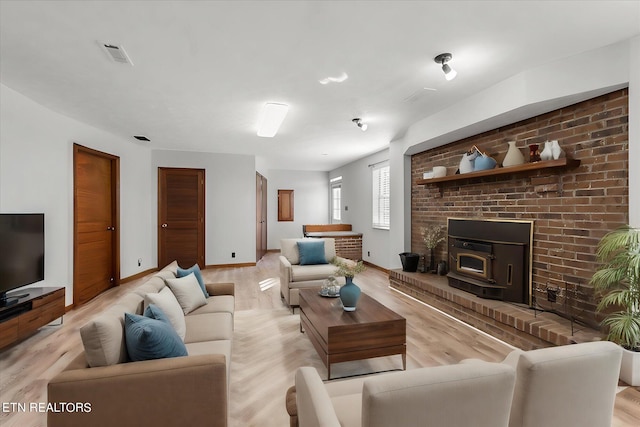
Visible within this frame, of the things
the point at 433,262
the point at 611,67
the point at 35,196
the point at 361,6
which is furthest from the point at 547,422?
the point at 35,196

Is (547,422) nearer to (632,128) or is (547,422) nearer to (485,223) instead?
(632,128)

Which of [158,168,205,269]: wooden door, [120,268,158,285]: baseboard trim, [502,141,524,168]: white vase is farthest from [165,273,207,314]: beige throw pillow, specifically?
[158,168,205,269]: wooden door

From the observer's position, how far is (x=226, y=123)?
4.46 m

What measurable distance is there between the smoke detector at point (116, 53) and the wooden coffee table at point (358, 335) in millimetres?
2607

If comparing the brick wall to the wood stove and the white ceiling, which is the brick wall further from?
the white ceiling

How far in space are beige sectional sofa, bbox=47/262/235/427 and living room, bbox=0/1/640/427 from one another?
1954 millimetres

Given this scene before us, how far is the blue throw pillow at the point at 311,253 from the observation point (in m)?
4.38

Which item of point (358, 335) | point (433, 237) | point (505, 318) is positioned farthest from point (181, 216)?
point (505, 318)

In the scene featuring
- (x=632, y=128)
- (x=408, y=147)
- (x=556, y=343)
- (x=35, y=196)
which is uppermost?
(x=408, y=147)

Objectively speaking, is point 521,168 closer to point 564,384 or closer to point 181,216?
point 564,384

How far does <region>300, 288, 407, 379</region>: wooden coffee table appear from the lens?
2297 mm

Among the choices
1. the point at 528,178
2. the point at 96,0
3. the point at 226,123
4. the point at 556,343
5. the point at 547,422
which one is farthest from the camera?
the point at 226,123

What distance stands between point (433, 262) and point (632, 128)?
9.74 feet

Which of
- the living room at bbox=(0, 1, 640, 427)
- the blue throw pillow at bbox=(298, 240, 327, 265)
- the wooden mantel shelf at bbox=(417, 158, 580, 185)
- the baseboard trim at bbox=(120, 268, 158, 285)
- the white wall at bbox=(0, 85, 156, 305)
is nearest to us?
the living room at bbox=(0, 1, 640, 427)
